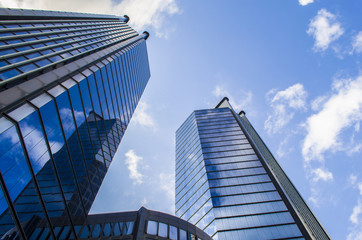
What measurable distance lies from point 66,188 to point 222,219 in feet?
80.7

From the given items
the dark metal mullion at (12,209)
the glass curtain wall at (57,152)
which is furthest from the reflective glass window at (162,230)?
the dark metal mullion at (12,209)

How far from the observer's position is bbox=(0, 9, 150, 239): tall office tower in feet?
41.0

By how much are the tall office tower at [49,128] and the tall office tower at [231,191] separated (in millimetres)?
19995

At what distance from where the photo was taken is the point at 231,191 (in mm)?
39281

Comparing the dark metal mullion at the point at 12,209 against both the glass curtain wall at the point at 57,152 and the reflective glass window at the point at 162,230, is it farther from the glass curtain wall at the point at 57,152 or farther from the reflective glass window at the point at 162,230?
the reflective glass window at the point at 162,230

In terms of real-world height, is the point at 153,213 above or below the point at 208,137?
below

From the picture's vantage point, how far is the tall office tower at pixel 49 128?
12.5 metres

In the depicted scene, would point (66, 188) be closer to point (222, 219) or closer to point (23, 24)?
point (23, 24)

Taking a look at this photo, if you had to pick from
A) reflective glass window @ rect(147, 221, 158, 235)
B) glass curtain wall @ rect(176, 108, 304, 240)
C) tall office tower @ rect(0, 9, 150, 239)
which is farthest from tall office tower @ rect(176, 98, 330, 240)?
tall office tower @ rect(0, 9, 150, 239)

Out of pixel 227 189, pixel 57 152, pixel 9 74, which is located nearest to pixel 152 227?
pixel 57 152

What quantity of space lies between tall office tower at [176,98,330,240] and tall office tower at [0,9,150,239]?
20.0 meters

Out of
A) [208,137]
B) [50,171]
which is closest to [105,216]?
[50,171]

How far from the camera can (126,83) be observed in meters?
38.2

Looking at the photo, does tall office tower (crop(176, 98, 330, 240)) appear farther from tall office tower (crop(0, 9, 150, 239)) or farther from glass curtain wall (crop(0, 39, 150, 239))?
glass curtain wall (crop(0, 39, 150, 239))
